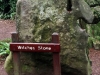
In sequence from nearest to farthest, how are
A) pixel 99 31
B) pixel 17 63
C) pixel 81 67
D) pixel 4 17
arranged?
pixel 17 63, pixel 81 67, pixel 99 31, pixel 4 17

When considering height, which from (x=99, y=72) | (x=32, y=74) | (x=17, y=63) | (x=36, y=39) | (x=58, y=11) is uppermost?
(x=58, y=11)

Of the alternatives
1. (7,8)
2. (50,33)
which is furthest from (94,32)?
(7,8)

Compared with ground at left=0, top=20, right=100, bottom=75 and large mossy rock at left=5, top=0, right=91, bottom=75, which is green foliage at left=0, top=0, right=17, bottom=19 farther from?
large mossy rock at left=5, top=0, right=91, bottom=75

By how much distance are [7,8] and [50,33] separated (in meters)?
11.6

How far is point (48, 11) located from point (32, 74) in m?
1.23

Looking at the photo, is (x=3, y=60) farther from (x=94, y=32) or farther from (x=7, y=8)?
(x=7, y=8)

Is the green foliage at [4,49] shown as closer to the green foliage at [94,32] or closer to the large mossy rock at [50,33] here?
the green foliage at [94,32]

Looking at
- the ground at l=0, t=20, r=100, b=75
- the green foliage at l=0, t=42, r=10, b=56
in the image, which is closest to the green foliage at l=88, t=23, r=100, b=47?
the ground at l=0, t=20, r=100, b=75

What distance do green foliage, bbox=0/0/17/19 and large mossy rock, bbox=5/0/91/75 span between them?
10303 millimetres

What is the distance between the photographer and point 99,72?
23.3 ft

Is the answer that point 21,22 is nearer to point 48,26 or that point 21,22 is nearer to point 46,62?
point 48,26

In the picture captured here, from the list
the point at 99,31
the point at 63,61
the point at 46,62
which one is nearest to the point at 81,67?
the point at 63,61

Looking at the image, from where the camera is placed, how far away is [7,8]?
16.4m

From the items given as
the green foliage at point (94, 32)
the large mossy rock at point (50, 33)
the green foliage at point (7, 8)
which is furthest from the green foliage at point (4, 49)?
the green foliage at point (7, 8)
